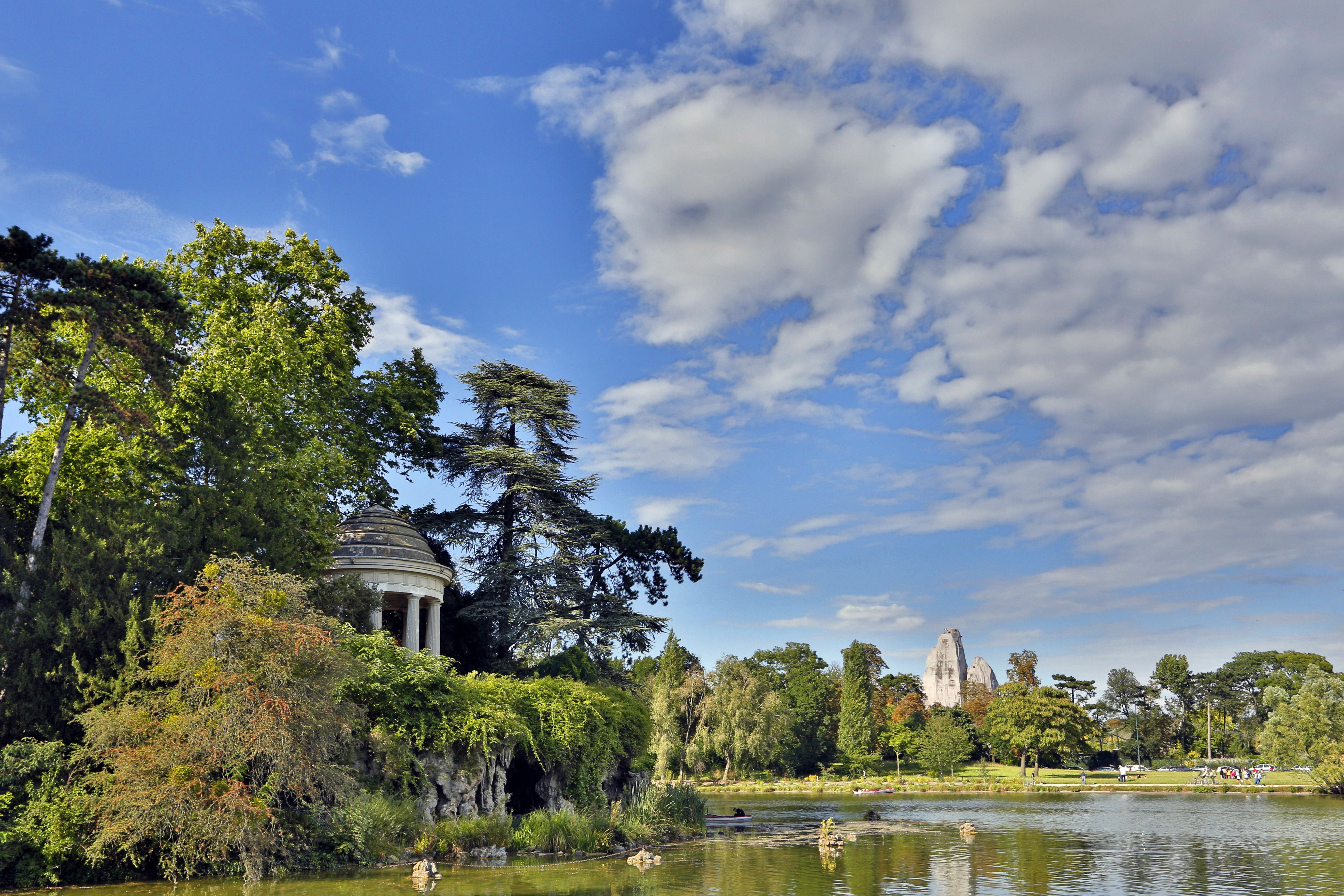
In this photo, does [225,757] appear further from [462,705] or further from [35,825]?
[462,705]

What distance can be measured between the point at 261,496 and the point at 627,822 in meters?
14.0

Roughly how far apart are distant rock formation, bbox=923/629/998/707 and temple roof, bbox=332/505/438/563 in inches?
6104

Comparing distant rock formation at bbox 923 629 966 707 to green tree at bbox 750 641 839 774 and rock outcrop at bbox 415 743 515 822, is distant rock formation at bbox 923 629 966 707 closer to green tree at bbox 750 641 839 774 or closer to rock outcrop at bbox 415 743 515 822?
green tree at bbox 750 641 839 774

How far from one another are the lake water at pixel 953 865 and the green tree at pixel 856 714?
34.3m

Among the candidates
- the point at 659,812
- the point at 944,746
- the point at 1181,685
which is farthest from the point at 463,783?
the point at 1181,685

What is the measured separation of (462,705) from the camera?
2388 cm

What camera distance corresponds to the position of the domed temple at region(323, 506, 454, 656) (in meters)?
31.6

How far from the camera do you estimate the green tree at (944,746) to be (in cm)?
7369

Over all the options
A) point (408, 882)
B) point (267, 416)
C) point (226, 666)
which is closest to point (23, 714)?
point (226, 666)

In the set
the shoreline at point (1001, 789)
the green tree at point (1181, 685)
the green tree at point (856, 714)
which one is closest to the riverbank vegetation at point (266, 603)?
the shoreline at point (1001, 789)

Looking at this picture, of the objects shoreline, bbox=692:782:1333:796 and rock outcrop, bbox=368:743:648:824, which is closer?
rock outcrop, bbox=368:743:648:824

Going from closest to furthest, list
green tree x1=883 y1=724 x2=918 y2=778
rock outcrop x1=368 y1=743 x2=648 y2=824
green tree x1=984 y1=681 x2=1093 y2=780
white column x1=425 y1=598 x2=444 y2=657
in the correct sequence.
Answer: rock outcrop x1=368 y1=743 x2=648 y2=824
white column x1=425 y1=598 x2=444 y2=657
green tree x1=984 y1=681 x2=1093 y2=780
green tree x1=883 y1=724 x2=918 y2=778

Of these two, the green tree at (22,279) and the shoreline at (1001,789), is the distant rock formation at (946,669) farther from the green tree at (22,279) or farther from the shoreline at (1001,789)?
the green tree at (22,279)

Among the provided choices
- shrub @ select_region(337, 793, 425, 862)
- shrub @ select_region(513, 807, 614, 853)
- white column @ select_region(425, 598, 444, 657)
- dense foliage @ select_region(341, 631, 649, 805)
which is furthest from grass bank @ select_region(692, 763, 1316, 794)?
shrub @ select_region(337, 793, 425, 862)
